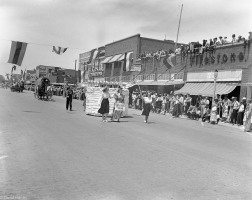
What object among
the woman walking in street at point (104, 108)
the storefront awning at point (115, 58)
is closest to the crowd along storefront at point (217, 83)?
the woman walking in street at point (104, 108)

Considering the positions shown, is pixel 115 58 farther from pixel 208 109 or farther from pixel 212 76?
pixel 208 109

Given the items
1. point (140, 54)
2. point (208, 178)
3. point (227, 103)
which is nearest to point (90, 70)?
point (140, 54)

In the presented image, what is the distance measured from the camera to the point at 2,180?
212 inches

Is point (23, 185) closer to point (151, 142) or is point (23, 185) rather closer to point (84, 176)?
point (84, 176)

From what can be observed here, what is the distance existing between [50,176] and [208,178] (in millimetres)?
2838

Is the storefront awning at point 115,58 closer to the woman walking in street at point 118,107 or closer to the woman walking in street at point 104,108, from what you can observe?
the woman walking in street at point 118,107

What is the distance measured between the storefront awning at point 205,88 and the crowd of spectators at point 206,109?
23.2 inches

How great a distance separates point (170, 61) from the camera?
1345 inches

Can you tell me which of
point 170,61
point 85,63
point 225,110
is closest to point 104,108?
point 225,110

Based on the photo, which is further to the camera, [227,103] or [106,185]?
[227,103]

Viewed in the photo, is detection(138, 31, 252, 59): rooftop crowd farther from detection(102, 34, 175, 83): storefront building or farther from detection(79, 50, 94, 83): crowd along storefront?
detection(79, 50, 94, 83): crowd along storefront

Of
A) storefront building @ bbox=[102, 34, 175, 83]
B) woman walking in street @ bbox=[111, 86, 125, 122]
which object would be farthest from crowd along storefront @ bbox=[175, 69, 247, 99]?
storefront building @ bbox=[102, 34, 175, 83]

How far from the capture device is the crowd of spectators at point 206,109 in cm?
2058

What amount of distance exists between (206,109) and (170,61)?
44.6ft
